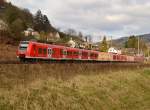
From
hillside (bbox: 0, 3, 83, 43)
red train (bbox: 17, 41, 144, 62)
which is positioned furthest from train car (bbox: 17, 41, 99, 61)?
hillside (bbox: 0, 3, 83, 43)

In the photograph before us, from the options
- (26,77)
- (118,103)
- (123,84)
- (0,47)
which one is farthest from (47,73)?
(0,47)

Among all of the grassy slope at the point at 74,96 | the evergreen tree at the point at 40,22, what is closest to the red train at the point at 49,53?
the grassy slope at the point at 74,96

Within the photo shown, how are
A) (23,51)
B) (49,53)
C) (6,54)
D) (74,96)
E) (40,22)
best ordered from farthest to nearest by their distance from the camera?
(40,22) < (6,54) < (49,53) < (23,51) < (74,96)

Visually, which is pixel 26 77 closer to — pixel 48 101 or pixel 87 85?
pixel 87 85

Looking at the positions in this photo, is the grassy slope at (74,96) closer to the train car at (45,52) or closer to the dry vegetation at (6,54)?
the train car at (45,52)

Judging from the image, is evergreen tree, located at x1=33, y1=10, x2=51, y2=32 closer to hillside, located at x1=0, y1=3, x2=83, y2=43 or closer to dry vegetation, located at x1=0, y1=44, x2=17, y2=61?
hillside, located at x1=0, y1=3, x2=83, y2=43

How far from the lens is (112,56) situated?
74.2 m

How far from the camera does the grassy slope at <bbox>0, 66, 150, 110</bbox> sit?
16.2 metres

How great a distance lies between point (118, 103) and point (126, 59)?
2476 inches

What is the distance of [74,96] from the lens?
20.0 meters

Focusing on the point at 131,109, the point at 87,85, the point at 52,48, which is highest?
the point at 52,48

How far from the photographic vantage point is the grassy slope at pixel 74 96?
53.1 feet

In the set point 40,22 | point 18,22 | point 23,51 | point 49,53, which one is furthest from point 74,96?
point 40,22

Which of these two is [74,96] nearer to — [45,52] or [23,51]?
[23,51]
